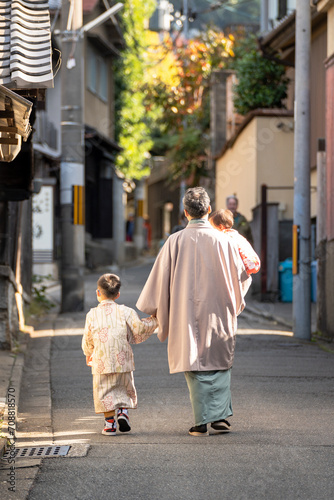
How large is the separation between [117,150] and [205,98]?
444cm

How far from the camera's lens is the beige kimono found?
20.7 ft

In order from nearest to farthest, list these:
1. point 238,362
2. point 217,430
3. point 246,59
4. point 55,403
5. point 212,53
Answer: point 217,430 → point 55,403 → point 238,362 → point 246,59 → point 212,53

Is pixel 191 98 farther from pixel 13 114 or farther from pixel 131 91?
pixel 13 114

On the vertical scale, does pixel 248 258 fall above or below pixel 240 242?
below

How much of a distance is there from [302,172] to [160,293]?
625cm

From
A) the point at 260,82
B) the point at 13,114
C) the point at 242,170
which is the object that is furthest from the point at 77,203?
the point at 13,114

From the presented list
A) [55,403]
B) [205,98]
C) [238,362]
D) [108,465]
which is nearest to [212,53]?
[205,98]

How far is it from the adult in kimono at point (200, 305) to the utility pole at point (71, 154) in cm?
936

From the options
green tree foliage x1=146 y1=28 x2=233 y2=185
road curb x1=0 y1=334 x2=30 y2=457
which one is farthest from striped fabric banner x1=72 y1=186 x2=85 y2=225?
green tree foliage x1=146 y1=28 x2=233 y2=185

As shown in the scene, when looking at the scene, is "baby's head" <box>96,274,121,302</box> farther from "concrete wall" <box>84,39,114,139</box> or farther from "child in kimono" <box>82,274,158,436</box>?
"concrete wall" <box>84,39,114,139</box>

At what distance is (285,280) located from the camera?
1733 cm

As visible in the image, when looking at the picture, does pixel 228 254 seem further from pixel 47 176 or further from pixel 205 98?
pixel 205 98

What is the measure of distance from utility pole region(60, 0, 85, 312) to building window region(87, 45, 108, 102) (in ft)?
43.0

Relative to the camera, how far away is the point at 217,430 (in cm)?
634
